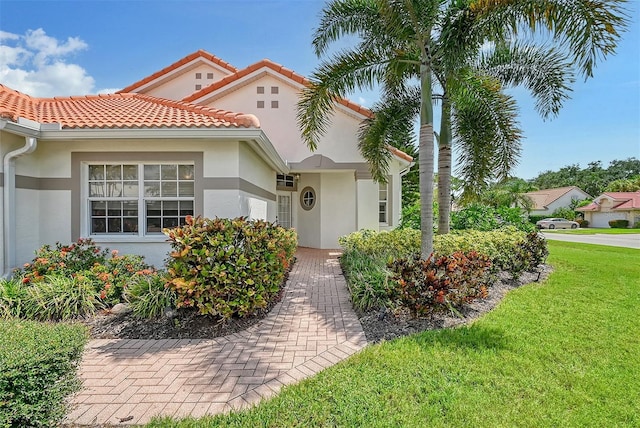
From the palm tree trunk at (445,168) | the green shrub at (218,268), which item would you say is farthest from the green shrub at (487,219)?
the green shrub at (218,268)

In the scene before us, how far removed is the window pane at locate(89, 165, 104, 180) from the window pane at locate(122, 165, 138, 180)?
0.59 meters

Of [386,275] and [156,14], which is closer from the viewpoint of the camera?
[386,275]

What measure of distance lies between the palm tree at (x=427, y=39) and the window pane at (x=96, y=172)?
585 cm

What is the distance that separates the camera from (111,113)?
8.73 meters

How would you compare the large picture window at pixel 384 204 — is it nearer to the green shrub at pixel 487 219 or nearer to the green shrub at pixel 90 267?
the green shrub at pixel 487 219

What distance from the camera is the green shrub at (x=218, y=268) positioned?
5.28 meters

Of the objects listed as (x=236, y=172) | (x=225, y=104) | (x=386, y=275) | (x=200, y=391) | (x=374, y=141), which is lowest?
(x=200, y=391)

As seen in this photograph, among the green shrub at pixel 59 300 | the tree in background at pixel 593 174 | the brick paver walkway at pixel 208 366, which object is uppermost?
the tree in background at pixel 593 174

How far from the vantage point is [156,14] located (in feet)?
34.6

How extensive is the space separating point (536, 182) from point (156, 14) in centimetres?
10942

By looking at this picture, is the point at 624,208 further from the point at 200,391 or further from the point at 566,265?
the point at 200,391

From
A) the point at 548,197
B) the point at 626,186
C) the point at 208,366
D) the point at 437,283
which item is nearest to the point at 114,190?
the point at 208,366

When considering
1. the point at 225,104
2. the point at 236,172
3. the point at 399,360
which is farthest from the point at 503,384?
the point at 225,104

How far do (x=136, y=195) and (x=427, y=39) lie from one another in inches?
333
